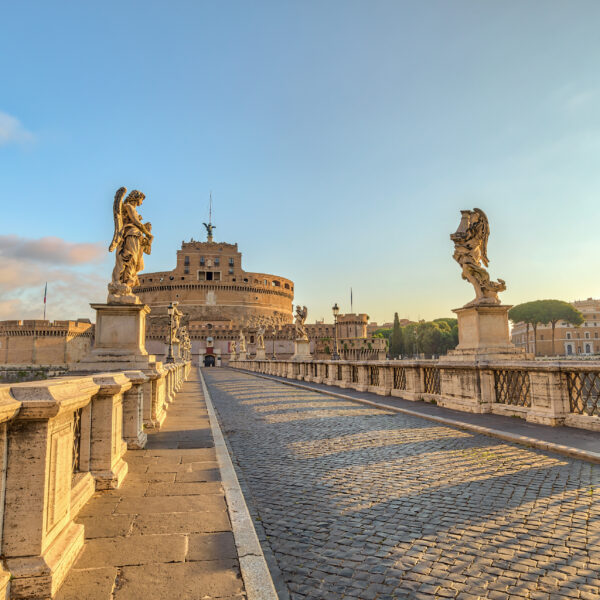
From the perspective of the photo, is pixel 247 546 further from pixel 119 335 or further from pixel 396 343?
pixel 396 343

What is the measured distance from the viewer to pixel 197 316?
318ft

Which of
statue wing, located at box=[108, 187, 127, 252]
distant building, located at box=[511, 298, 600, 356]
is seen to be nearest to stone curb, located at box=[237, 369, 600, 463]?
statue wing, located at box=[108, 187, 127, 252]

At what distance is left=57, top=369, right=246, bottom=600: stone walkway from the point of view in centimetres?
235

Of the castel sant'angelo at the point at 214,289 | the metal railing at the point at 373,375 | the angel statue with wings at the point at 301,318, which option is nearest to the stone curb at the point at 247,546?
the metal railing at the point at 373,375

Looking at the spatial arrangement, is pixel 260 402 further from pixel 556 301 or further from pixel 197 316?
pixel 197 316

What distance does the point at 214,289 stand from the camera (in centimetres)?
10469

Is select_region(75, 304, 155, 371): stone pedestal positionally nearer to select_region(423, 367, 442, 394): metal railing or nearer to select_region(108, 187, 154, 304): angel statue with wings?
select_region(108, 187, 154, 304): angel statue with wings

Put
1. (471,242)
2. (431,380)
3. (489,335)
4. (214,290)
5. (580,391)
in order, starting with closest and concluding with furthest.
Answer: (580,391) < (489,335) < (471,242) < (431,380) < (214,290)

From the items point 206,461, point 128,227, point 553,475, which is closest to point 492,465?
point 553,475

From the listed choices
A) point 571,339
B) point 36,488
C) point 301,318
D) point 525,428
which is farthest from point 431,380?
point 571,339

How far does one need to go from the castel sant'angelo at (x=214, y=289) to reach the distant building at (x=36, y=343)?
66.8 ft

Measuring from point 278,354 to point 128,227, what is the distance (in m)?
79.9

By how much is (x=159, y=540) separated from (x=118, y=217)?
6.97 meters

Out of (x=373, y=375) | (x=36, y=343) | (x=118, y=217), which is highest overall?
(x=118, y=217)
